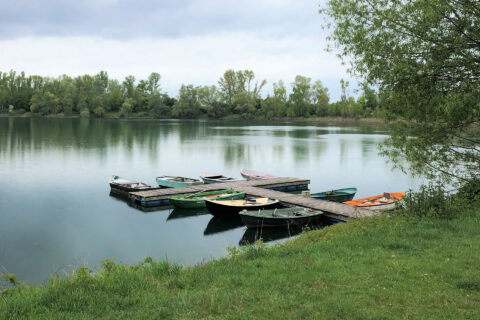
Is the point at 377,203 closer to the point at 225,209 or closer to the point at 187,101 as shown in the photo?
the point at 225,209

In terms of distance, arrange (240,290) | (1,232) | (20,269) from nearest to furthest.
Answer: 1. (240,290)
2. (20,269)
3. (1,232)

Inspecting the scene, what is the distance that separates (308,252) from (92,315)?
449cm

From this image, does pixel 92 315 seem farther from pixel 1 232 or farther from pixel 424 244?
pixel 1 232

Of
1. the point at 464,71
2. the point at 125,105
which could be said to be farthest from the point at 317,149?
the point at 125,105

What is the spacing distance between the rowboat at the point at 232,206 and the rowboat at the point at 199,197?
1.42 meters

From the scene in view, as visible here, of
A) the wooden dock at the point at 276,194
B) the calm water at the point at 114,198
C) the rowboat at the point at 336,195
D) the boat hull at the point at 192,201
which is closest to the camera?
the calm water at the point at 114,198

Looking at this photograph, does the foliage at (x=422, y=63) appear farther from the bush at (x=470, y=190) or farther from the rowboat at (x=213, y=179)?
the rowboat at (x=213, y=179)

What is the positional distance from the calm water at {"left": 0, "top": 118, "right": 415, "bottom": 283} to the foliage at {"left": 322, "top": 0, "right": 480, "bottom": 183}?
6.74m

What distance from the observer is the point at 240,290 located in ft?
20.1

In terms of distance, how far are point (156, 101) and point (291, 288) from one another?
126270 mm

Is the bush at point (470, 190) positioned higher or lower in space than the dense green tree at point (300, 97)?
lower

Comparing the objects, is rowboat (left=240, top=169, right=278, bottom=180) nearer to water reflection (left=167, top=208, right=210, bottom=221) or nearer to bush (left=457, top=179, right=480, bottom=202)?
water reflection (left=167, top=208, right=210, bottom=221)

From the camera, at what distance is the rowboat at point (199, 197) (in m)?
19.7

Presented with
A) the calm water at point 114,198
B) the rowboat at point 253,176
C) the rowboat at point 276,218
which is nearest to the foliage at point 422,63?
the rowboat at point 276,218
